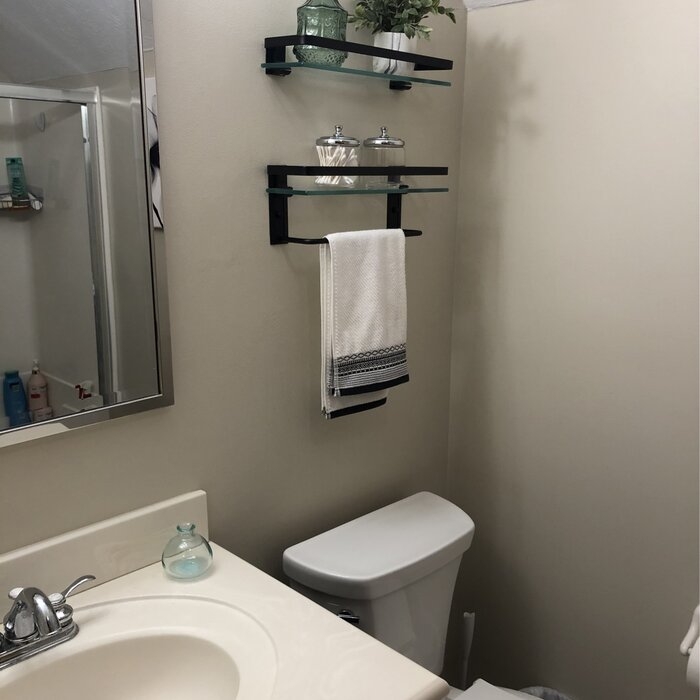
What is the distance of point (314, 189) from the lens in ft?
4.54

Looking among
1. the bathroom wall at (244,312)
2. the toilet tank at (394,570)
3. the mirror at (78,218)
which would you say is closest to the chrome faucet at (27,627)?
the bathroom wall at (244,312)

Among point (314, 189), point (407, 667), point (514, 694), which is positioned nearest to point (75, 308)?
point (314, 189)

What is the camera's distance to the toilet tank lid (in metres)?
1.42

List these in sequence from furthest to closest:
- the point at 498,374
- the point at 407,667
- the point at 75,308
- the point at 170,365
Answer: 1. the point at 498,374
2. the point at 170,365
3. the point at 75,308
4. the point at 407,667

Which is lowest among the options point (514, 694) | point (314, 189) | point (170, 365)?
point (514, 694)

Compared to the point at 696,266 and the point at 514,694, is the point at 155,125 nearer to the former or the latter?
the point at 696,266

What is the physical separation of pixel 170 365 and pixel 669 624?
1.26 meters

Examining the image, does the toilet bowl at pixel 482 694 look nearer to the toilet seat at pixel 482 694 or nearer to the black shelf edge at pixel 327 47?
the toilet seat at pixel 482 694

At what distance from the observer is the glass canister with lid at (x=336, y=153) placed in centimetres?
140

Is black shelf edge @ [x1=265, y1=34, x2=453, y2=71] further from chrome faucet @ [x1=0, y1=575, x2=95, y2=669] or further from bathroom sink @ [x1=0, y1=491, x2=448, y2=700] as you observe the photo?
chrome faucet @ [x1=0, y1=575, x2=95, y2=669]

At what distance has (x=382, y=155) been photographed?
1.52 metres

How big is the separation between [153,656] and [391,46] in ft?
→ 3.95

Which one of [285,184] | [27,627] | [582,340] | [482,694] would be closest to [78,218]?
[285,184]

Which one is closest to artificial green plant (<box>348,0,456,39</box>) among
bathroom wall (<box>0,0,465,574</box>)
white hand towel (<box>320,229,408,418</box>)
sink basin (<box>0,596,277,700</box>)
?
bathroom wall (<box>0,0,465,574</box>)
